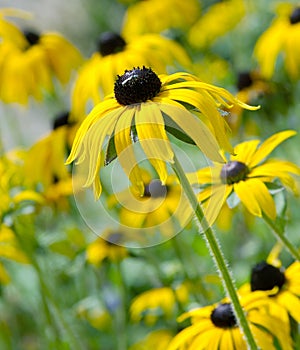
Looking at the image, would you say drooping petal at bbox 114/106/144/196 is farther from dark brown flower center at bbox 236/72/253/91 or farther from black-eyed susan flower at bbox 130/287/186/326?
dark brown flower center at bbox 236/72/253/91

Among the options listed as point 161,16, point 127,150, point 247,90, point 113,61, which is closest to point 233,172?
point 127,150

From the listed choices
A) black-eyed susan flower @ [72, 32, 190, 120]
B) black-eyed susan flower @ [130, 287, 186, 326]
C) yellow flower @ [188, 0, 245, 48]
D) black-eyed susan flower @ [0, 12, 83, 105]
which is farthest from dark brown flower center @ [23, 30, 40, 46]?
yellow flower @ [188, 0, 245, 48]

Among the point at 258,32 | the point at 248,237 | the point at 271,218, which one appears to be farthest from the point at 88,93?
the point at 258,32

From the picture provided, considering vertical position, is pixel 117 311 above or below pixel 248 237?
above

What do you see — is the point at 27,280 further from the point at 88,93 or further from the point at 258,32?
the point at 258,32

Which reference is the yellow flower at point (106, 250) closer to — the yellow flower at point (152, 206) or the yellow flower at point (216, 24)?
the yellow flower at point (152, 206)
